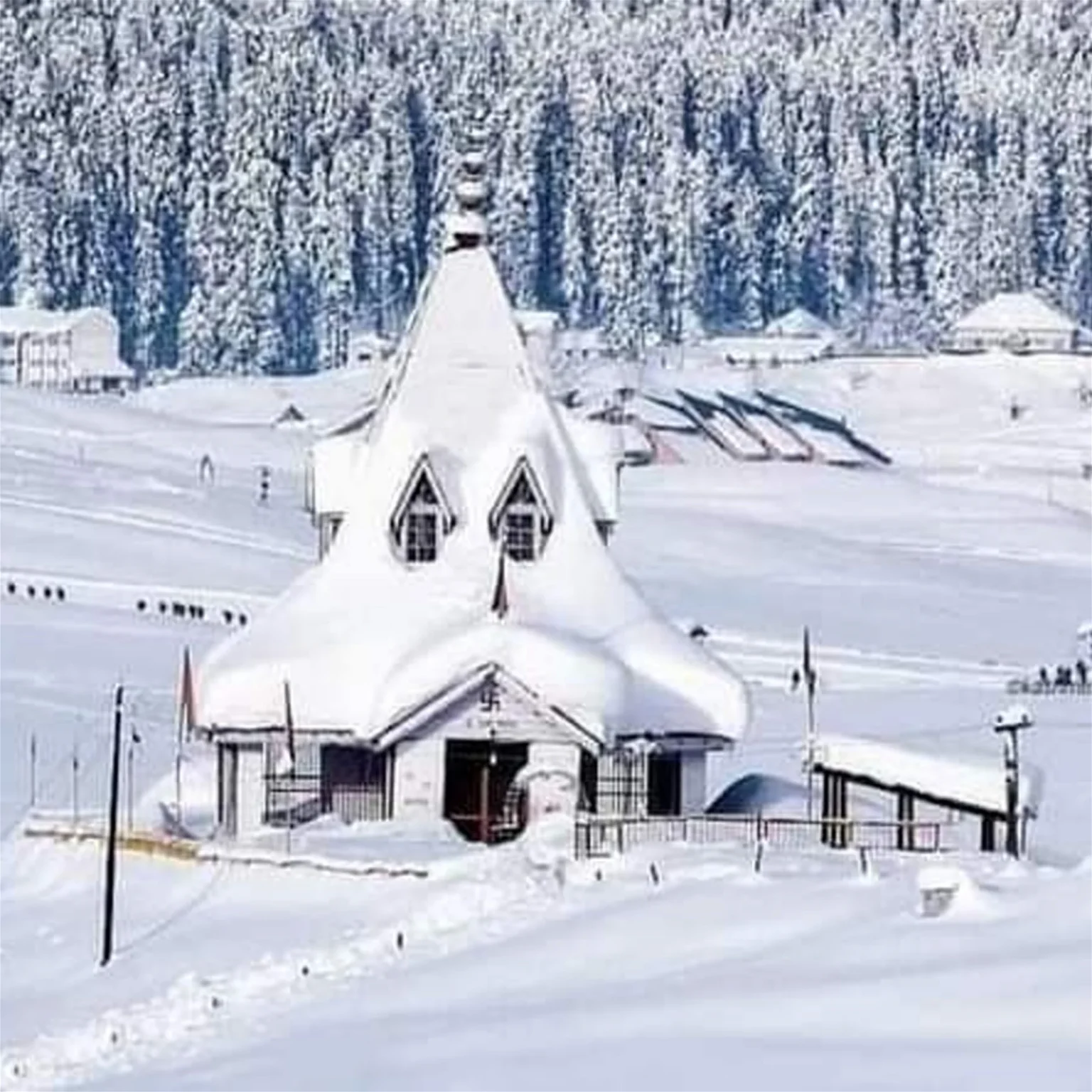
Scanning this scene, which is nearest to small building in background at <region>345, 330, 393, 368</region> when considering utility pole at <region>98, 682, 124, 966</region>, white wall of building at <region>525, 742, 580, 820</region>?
white wall of building at <region>525, 742, 580, 820</region>

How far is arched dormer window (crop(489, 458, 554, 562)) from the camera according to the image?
25.1 metres

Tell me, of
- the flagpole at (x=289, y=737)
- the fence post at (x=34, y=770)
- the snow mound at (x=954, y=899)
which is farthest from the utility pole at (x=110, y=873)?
the fence post at (x=34, y=770)

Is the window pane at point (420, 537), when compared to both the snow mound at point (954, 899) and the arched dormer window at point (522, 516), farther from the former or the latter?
the snow mound at point (954, 899)

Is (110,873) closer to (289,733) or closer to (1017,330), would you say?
(289,733)

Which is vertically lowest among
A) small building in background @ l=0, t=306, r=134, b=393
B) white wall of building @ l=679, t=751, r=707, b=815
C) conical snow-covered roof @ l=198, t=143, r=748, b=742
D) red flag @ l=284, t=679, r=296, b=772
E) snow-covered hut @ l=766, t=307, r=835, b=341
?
white wall of building @ l=679, t=751, r=707, b=815

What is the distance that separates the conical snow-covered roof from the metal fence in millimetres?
1163

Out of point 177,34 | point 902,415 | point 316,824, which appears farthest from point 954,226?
point 316,824

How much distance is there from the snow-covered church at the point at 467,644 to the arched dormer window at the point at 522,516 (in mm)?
15

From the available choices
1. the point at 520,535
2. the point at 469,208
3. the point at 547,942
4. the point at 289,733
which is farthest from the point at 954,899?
the point at 469,208

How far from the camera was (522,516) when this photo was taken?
2525 centimetres

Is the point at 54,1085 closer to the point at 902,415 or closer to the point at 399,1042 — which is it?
the point at 399,1042

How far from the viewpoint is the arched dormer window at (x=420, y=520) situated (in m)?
25.1

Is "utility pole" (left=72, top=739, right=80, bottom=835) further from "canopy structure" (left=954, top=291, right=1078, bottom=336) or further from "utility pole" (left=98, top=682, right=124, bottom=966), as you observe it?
"canopy structure" (left=954, top=291, right=1078, bottom=336)

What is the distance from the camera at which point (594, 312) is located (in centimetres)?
17475
